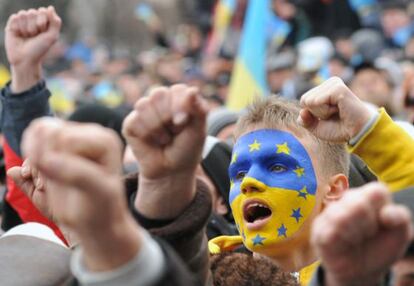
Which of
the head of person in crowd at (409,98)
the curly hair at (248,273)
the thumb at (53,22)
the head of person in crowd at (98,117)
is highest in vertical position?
the thumb at (53,22)

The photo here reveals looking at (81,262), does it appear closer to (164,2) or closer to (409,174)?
(409,174)

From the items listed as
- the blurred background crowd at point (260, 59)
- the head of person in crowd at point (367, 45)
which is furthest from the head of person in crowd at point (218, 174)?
the head of person in crowd at point (367, 45)

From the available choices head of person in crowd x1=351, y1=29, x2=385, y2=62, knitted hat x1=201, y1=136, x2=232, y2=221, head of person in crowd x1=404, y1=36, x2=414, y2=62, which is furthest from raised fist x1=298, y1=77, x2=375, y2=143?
head of person in crowd x1=351, y1=29, x2=385, y2=62

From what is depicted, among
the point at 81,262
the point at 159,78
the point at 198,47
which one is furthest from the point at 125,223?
the point at 198,47

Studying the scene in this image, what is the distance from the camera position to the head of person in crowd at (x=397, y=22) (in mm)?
10945

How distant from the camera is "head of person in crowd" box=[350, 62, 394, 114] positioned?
7.42m

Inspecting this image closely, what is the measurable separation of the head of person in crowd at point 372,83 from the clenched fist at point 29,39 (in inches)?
134

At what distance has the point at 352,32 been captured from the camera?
13.0 meters

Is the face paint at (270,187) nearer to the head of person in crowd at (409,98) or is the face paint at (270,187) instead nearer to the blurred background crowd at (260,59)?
the blurred background crowd at (260,59)

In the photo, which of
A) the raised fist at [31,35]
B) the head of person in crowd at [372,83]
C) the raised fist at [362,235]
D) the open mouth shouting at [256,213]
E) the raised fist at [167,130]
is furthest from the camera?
the head of person in crowd at [372,83]

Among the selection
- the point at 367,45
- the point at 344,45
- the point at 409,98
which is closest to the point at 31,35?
the point at 409,98

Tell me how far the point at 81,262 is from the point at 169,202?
0.40 meters

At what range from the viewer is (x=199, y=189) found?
8.64ft

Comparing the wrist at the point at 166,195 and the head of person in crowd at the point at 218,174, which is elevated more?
the wrist at the point at 166,195
